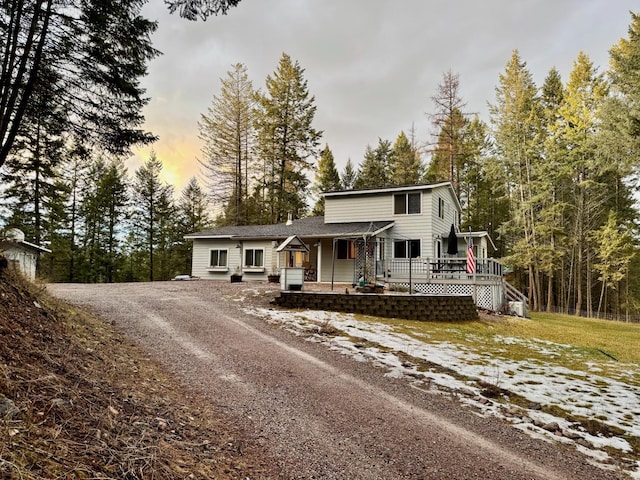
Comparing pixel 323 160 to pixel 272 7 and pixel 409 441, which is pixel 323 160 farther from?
pixel 409 441

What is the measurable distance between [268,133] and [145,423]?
1042 inches

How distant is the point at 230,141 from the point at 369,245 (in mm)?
16441

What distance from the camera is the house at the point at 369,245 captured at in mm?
14797

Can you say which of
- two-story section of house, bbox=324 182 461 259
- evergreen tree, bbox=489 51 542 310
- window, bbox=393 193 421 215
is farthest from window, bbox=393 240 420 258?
evergreen tree, bbox=489 51 542 310

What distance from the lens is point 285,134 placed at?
90.0 ft

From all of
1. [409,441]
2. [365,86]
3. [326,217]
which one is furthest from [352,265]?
[409,441]

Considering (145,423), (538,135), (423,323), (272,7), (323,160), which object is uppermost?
(323,160)

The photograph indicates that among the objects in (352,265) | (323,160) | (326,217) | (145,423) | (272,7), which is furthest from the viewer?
(323,160)

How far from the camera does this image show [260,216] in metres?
28.8

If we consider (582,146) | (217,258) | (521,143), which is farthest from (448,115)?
(217,258)

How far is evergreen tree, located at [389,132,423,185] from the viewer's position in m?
30.3

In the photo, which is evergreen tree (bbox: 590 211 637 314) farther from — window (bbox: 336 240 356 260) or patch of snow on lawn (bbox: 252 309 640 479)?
patch of snow on lawn (bbox: 252 309 640 479)

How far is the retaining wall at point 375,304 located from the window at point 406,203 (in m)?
7.41

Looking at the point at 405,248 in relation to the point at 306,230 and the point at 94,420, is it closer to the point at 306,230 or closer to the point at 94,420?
the point at 306,230
